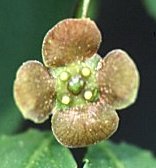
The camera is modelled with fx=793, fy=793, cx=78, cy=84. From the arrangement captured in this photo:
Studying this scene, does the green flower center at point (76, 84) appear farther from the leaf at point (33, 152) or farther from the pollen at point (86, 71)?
the leaf at point (33, 152)

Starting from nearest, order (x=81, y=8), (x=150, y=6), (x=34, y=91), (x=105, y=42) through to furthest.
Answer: (x=34, y=91) → (x=81, y=8) → (x=150, y=6) → (x=105, y=42)

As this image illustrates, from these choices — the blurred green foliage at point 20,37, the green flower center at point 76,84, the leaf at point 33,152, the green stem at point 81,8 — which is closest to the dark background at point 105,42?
the blurred green foliage at point 20,37

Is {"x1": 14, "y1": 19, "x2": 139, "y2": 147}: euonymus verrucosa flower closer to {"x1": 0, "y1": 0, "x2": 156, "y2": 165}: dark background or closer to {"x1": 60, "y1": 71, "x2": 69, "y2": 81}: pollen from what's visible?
{"x1": 60, "y1": 71, "x2": 69, "y2": 81}: pollen

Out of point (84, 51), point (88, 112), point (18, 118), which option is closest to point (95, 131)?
point (88, 112)

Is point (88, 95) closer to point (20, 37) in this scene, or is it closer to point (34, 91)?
point (34, 91)

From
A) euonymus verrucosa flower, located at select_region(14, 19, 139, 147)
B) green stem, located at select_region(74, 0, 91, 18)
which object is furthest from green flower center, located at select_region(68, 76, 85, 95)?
green stem, located at select_region(74, 0, 91, 18)

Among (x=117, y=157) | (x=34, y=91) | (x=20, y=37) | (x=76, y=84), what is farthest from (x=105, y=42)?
(x=34, y=91)

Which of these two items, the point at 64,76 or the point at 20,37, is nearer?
the point at 64,76

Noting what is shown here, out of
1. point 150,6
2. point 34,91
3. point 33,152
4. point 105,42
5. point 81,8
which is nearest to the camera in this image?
point 34,91
